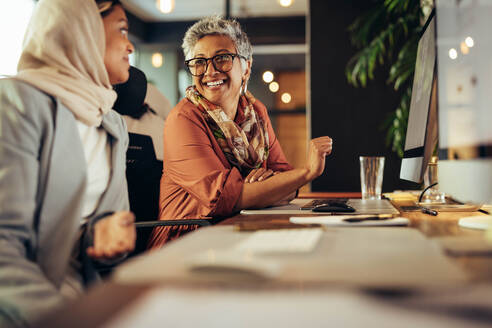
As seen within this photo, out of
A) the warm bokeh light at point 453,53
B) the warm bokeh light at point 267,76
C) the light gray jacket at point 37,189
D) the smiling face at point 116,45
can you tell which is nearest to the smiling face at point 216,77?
the smiling face at point 116,45

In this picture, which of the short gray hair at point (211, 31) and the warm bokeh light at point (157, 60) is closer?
the short gray hair at point (211, 31)

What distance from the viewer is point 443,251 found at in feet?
2.09

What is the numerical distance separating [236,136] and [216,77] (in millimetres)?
302

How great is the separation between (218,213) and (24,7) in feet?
13.5

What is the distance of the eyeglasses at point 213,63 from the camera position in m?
1.92

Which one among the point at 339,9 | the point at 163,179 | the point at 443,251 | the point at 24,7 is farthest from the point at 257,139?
the point at 24,7

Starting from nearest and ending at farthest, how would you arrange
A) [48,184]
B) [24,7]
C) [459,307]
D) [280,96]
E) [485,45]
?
[459,307], [485,45], [48,184], [24,7], [280,96]

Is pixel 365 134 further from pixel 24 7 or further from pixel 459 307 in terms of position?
pixel 459 307

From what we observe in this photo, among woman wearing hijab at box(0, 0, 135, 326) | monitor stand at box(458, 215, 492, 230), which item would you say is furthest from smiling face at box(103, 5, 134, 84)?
monitor stand at box(458, 215, 492, 230)

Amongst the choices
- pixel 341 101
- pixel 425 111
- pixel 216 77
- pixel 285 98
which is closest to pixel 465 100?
pixel 425 111

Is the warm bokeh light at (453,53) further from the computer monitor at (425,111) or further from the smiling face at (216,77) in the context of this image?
the smiling face at (216,77)

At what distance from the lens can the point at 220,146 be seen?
1777 mm

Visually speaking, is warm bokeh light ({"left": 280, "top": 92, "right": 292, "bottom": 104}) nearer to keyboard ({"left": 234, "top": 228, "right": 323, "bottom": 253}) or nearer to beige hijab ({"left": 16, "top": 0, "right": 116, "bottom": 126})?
beige hijab ({"left": 16, "top": 0, "right": 116, "bottom": 126})

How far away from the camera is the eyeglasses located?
1.92 meters
